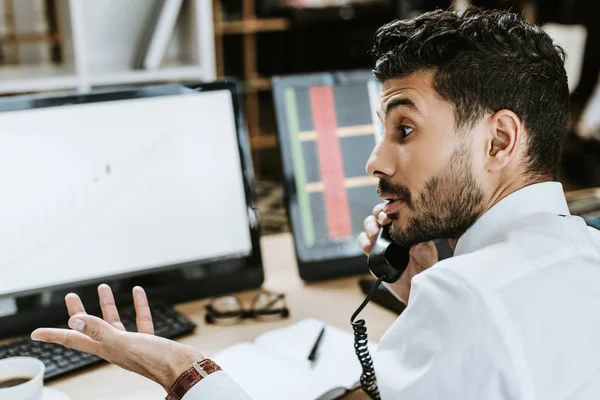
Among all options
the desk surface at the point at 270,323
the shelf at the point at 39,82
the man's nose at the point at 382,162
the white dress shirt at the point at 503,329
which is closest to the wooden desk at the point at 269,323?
the desk surface at the point at 270,323

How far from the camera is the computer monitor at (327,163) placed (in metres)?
1.47

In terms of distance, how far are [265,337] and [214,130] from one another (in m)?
0.44

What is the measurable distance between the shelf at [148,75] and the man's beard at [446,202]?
1.04 m

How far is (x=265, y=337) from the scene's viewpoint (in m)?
1.22

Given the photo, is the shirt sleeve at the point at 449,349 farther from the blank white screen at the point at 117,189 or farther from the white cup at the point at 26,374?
the blank white screen at the point at 117,189

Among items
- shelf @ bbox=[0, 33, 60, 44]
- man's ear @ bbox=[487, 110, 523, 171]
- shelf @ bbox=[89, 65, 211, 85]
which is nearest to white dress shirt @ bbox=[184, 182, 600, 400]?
man's ear @ bbox=[487, 110, 523, 171]

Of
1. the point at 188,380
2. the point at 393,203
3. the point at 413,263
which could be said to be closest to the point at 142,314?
the point at 188,380

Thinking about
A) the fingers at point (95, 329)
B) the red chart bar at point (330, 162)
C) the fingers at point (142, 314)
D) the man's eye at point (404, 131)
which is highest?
the man's eye at point (404, 131)

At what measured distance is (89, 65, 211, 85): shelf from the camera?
70.1 inches

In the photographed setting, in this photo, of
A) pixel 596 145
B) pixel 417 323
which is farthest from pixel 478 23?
pixel 596 145

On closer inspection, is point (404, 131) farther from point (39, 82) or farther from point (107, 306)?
point (39, 82)

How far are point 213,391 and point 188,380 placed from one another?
0.13 feet

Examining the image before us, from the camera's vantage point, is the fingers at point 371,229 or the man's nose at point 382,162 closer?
the man's nose at point 382,162

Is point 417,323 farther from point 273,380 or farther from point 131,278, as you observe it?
point 131,278
